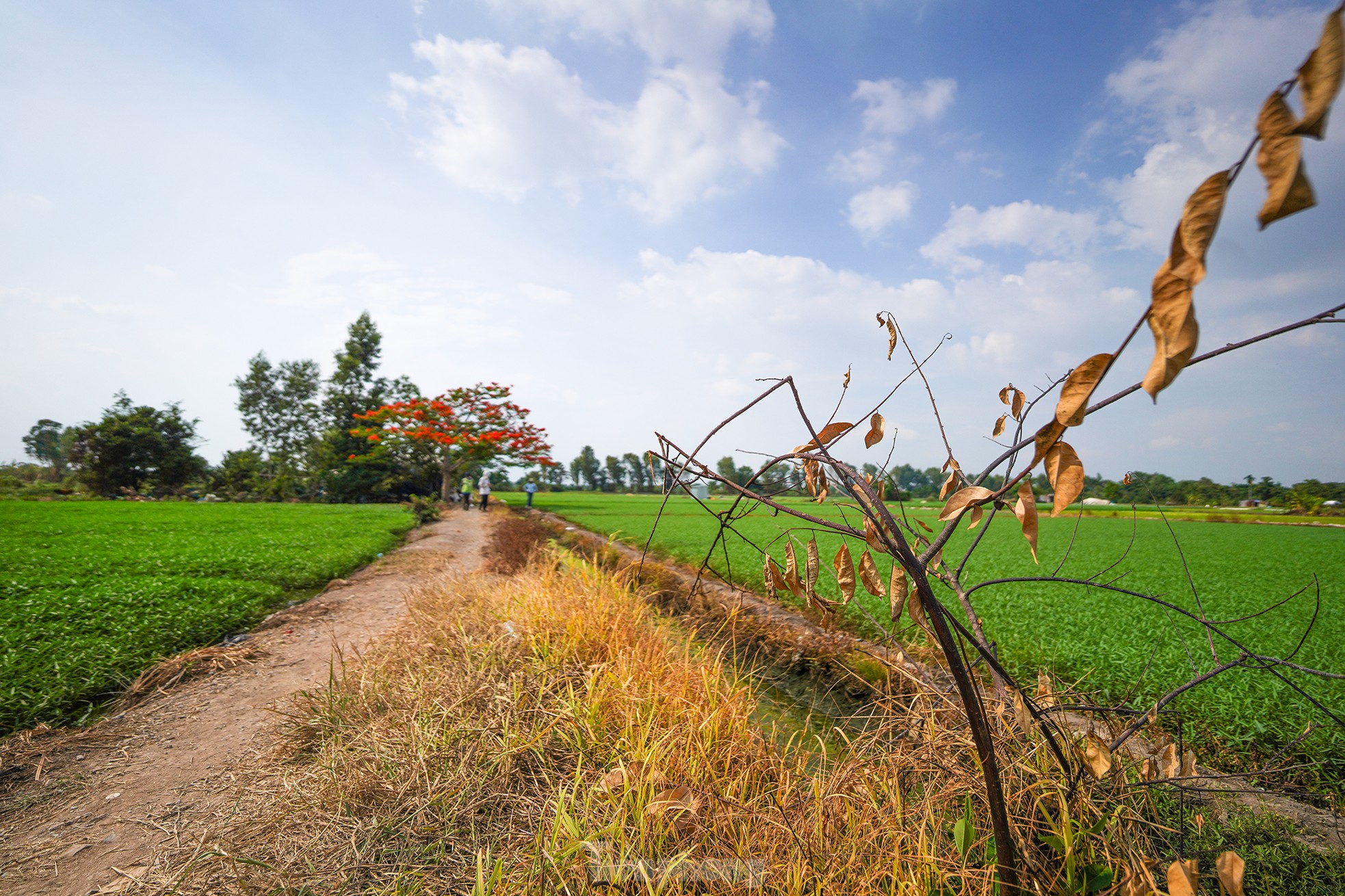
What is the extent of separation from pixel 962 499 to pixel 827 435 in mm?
335

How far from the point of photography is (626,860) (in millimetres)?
1680

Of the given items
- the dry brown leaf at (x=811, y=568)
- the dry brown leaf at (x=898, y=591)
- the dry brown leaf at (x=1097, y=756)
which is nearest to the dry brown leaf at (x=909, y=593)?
the dry brown leaf at (x=898, y=591)

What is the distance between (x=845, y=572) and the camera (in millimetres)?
1196

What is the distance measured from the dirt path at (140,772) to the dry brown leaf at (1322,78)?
322cm

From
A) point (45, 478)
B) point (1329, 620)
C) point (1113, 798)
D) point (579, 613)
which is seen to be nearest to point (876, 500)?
point (1113, 798)

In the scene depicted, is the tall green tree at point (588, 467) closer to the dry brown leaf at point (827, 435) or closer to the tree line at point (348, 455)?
the tree line at point (348, 455)

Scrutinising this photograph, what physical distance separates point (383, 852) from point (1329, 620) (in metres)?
7.82

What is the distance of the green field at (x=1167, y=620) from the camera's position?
9.81ft

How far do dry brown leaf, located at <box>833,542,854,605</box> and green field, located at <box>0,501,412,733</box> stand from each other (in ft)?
14.1

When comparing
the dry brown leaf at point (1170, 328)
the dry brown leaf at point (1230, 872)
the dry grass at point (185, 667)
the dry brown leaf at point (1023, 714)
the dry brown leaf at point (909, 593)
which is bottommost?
the dry grass at point (185, 667)

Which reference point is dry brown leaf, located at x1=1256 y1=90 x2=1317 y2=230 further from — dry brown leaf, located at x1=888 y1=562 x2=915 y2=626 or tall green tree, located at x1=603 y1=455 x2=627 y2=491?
tall green tree, located at x1=603 y1=455 x2=627 y2=491

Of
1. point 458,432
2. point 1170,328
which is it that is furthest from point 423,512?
point 1170,328

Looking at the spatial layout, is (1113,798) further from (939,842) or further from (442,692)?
(442,692)

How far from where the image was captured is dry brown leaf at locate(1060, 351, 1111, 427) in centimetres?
73
